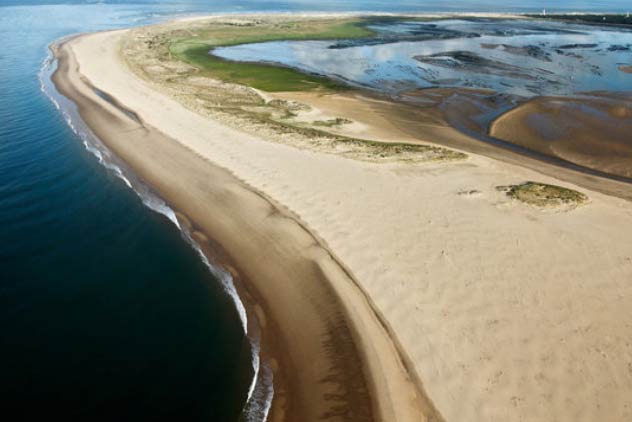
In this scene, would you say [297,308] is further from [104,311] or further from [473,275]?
[104,311]

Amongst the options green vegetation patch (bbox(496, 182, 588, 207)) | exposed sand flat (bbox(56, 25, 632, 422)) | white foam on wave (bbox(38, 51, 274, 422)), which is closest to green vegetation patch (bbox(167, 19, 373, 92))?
white foam on wave (bbox(38, 51, 274, 422))

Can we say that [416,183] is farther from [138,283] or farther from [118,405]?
[118,405]

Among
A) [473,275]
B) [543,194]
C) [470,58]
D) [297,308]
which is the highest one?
[470,58]

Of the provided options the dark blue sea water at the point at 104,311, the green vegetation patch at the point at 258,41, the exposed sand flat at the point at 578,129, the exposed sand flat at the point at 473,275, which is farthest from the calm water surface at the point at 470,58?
the dark blue sea water at the point at 104,311

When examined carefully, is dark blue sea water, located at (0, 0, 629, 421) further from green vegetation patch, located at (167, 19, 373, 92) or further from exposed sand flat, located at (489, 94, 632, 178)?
green vegetation patch, located at (167, 19, 373, 92)

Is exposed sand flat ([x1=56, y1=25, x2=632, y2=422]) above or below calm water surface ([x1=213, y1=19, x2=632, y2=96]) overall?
below

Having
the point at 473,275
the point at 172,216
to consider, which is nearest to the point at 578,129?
the point at 473,275

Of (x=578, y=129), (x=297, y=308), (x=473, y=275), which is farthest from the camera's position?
(x=578, y=129)

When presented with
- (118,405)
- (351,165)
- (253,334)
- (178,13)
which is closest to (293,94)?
(351,165)
